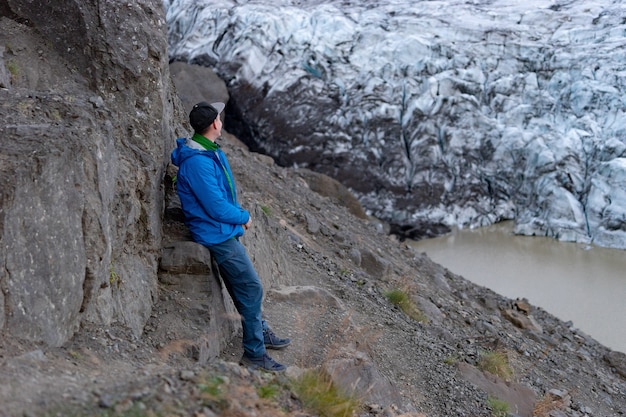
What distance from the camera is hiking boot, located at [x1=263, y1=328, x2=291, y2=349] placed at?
15.2ft

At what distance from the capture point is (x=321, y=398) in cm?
336

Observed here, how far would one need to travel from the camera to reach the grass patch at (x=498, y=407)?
5.28 meters

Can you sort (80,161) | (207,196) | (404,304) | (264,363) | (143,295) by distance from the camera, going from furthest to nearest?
(404,304) → (143,295) → (264,363) → (207,196) → (80,161)

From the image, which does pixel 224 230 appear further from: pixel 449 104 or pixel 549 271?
pixel 449 104

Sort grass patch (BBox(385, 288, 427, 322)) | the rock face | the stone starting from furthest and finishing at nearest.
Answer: the stone < grass patch (BBox(385, 288, 427, 322)) < the rock face

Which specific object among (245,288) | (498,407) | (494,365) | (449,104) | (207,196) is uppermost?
(207,196)

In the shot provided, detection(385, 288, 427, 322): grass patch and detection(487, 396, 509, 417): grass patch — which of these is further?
detection(385, 288, 427, 322): grass patch

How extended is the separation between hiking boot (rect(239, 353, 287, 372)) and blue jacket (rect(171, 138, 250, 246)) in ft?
2.49

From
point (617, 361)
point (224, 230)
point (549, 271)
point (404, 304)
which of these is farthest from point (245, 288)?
point (549, 271)

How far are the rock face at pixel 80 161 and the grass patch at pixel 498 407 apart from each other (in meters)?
2.75

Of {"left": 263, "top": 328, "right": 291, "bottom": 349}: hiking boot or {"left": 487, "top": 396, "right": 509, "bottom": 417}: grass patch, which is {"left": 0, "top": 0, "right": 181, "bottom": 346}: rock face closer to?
{"left": 263, "top": 328, "right": 291, "bottom": 349}: hiking boot

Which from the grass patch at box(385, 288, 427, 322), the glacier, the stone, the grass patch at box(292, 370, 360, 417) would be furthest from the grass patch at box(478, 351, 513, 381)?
the glacier

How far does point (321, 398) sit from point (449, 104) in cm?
1627

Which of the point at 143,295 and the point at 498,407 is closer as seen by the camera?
the point at 143,295
